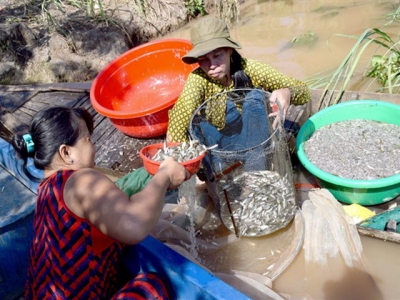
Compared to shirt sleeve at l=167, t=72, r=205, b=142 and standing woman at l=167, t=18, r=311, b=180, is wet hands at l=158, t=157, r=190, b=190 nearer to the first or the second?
standing woman at l=167, t=18, r=311, b=180

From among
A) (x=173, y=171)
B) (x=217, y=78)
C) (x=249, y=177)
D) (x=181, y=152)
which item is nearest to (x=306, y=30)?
(x=217, y=78)

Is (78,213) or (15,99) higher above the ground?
(78,213)

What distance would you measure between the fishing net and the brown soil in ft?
10.3

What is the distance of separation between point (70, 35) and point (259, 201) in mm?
4118

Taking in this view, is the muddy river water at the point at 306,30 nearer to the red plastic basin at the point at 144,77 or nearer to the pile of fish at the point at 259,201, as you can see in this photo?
the red plastic basin at the point at 144,77

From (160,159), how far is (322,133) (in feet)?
5.07

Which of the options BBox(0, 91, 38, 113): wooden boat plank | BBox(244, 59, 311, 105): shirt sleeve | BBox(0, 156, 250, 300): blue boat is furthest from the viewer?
BBox(0, 91, 38, 113): wooden boat plank

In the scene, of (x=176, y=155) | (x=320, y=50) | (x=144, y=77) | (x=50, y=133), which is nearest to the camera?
(x=50, y=133)

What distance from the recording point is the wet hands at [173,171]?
5.17 ft

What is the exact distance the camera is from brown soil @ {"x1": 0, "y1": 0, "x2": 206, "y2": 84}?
5.05 m

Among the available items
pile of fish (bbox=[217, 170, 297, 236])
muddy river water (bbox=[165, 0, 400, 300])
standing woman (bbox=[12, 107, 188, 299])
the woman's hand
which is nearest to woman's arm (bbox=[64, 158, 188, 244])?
standing woman (bbox=[12, 107, 188, 299])

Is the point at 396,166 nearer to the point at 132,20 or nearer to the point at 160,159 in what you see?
the point at 160,159

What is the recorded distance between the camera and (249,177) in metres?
2.35

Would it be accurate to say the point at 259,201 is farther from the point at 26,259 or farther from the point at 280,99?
the point at 26,259
